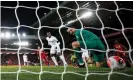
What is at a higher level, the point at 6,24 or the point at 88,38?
the point at 6,24

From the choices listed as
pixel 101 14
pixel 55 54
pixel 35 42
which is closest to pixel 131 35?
pixel 101 14

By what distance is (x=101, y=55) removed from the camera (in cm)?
466

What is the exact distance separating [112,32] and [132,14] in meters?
3.03

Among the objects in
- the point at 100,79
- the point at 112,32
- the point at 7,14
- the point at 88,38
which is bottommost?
the point at 100,79

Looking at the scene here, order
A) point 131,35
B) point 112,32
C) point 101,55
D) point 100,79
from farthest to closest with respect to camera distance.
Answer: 1. point 112,32
2. point 131,35
3. point 101,55
4. point 100,79

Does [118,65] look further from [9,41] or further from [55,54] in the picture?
[9,41]

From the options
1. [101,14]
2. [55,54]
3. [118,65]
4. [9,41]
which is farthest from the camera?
[9,41]

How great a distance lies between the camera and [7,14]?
1477cm

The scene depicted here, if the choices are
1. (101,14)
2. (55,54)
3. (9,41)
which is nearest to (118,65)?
(55,54)

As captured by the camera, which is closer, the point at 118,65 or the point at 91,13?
the point at 118,65

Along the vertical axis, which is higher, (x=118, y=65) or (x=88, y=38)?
(x=88, y=38)

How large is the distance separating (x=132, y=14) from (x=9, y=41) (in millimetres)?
11320

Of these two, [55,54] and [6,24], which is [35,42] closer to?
[6,24]

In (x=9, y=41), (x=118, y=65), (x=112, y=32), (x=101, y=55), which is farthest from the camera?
(x=9, y=41)
